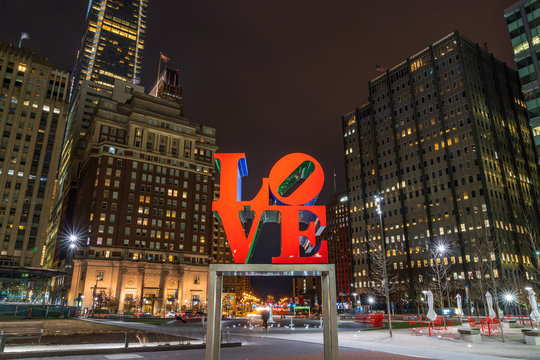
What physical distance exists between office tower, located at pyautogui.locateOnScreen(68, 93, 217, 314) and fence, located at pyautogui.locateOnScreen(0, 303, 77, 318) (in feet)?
174

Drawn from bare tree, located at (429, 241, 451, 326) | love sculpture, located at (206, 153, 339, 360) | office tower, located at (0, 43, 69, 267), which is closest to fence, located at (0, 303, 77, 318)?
love sculpture, located at (206, 153, 339, 360)

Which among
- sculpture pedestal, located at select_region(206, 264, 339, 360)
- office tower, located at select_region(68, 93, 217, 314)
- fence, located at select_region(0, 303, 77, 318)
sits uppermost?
office tower, located at select_region(68, 93, 217, 314)

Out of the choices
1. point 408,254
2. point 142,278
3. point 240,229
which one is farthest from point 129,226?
point 240,229

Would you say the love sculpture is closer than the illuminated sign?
Yes

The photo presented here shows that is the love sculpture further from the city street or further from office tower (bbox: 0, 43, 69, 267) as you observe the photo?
office tower (bbox: 0, 43, 69, 267)

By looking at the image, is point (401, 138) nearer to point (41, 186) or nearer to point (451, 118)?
point (451, 118)

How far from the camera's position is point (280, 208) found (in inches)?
518

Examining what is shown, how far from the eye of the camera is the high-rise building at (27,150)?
4173 inches

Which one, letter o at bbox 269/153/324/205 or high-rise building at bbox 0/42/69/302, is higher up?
high-rise building at bbox 0/42/69/302

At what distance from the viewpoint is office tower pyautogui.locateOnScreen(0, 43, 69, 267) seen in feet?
349

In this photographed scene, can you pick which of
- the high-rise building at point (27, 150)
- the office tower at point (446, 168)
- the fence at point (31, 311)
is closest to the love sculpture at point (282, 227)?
the fence at point (31, 311)

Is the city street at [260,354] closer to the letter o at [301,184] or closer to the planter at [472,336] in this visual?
the letter o at [301,184]

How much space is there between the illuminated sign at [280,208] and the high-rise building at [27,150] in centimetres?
10962

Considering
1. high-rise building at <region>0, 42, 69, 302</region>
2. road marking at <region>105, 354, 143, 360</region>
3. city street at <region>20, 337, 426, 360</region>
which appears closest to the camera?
road marking at <region>105, 354, 143, 360</region>
